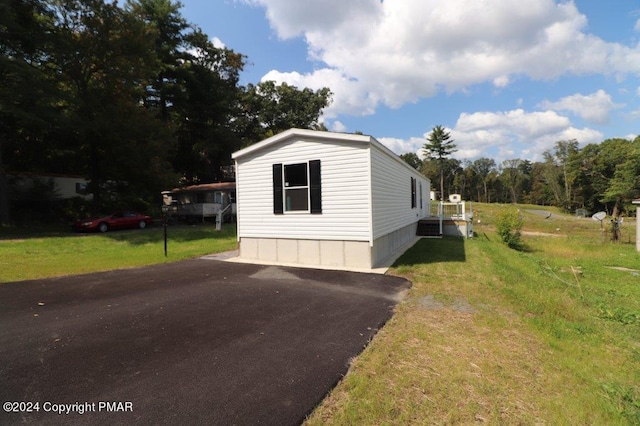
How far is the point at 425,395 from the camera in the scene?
2.72 metres

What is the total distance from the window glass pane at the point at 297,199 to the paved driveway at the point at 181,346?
260 centimetres

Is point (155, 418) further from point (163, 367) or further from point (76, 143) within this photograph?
point (76, 143)

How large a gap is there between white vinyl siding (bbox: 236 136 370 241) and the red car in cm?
1059

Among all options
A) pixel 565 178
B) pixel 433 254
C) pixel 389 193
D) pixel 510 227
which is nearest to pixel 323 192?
pixel 389 193

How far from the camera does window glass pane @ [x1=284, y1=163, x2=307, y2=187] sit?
8.59 metres

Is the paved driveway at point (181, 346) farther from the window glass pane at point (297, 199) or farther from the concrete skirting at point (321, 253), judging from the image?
the window glass pane at point (297, 199)

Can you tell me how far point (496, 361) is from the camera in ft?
10.9

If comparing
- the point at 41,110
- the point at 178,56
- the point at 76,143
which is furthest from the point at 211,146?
the point at 41,110

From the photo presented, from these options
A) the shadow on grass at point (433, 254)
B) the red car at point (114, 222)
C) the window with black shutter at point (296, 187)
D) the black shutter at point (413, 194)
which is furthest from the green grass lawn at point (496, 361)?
the red car at point (114, 222)

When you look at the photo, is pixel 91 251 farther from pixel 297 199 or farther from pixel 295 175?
pixel 295 175

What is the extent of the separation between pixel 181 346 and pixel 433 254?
844cm

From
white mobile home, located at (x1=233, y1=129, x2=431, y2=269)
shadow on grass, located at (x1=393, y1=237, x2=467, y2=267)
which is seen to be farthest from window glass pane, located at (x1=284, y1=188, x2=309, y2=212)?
shadow on grass, located at (x1=393, y1=237, x2=467, y2=267)

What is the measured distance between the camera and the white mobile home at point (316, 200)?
784 centimetres

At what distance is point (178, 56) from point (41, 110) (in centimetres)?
1669
